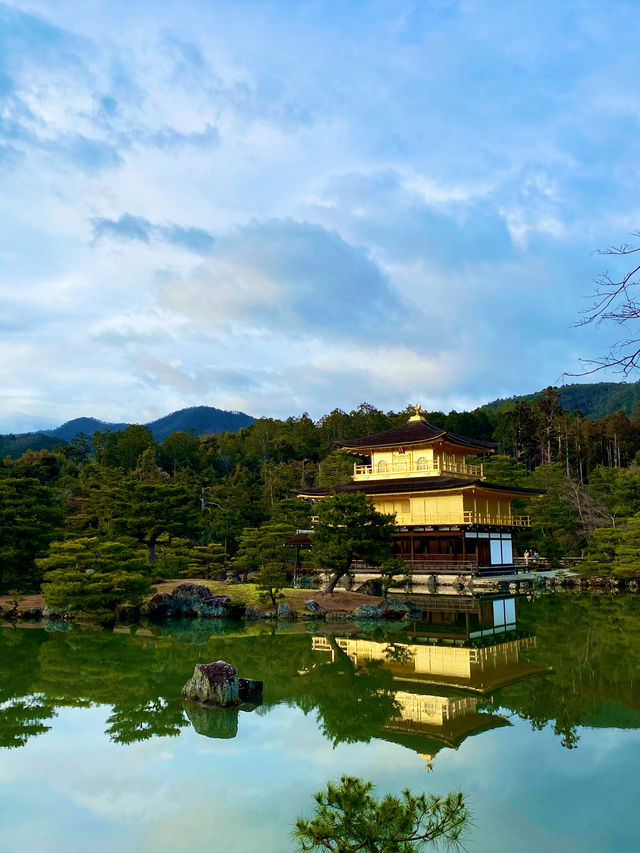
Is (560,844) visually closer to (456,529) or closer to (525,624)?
(525,624)

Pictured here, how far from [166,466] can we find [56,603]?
45562 millimetres

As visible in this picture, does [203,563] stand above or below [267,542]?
below

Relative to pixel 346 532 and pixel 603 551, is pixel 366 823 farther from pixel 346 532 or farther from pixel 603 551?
pixel 603 551

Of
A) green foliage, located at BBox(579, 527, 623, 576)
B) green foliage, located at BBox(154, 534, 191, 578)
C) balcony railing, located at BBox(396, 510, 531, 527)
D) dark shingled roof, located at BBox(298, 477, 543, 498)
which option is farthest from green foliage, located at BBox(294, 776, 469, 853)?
green foliage, located at BBox(579, 527, 623, 576)

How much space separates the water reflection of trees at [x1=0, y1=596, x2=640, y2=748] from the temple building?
10924 mm

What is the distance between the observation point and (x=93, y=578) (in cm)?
1970

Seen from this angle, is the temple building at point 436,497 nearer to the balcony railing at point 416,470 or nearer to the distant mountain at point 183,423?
the balcony railing at point 416,470

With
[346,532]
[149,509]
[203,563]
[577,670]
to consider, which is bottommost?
[577,670]

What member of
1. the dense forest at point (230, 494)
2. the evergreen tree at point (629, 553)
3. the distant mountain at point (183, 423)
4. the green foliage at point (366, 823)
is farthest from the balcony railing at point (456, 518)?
the distant mountain at point (183, 423)

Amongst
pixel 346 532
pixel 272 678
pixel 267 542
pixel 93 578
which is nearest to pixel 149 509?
pixel 267 542

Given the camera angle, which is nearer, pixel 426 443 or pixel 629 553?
pixel 629 553

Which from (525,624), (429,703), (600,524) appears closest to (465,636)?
(525,624)

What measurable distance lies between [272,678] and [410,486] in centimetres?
1929

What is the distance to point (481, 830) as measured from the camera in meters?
5.90
